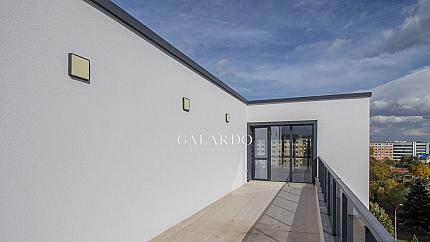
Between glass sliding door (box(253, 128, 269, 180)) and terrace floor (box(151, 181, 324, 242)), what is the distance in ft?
7.78

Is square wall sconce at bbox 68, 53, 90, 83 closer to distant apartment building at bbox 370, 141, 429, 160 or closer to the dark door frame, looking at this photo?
the dark door frame

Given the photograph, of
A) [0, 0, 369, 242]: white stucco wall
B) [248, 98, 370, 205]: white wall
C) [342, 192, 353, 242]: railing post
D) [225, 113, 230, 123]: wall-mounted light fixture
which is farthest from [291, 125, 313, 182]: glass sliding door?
[342, 192, 353, 242]: railing post

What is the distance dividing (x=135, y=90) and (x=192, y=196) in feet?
7.97

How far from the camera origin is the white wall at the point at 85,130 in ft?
6.01

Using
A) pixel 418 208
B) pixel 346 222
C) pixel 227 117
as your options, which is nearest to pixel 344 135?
pixel 227 117

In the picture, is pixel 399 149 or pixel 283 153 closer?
pixel 283 153

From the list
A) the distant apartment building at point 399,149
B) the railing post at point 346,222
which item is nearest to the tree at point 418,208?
the railing post at point 346,222

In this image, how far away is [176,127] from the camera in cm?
420

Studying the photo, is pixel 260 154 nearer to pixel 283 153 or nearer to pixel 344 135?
→ pixel 283 153

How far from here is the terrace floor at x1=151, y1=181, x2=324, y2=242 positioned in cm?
370

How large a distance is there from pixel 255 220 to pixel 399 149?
92649 mm

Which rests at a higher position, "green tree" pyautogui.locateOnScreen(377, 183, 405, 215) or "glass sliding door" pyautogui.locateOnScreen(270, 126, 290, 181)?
"glass sliding door" pyautogui.locateOnScreen(270, 126, 290, 181)

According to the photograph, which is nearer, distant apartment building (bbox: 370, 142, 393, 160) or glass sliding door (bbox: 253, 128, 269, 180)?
glass sliding door (bbox: 253, 128, 269, 180)

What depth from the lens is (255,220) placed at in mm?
4461
